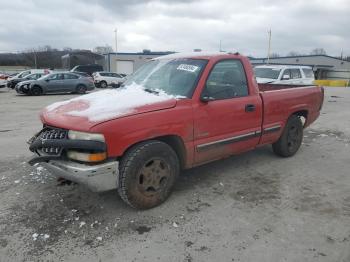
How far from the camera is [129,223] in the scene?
3746 mm

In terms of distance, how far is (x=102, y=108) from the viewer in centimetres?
384

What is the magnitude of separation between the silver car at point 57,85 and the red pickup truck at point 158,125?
17.5 metres

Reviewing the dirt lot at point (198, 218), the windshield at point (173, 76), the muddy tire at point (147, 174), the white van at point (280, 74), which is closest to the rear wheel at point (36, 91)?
the white van at point (280, 74)

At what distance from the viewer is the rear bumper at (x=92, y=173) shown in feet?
11.5

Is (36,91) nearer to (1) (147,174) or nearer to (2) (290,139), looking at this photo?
(2) (290,139)

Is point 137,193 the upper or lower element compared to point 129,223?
upper

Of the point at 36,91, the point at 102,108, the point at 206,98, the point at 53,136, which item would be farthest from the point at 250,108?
the point at 36,91

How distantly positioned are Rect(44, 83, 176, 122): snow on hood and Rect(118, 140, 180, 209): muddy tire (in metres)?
0.45

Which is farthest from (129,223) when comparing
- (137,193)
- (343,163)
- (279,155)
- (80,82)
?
(80,82)

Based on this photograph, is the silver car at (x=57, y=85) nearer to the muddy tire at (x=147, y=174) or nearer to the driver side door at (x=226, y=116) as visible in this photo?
the driver side door at (x=226, y=116)

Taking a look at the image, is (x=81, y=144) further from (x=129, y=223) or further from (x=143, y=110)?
(x=129, y=223)

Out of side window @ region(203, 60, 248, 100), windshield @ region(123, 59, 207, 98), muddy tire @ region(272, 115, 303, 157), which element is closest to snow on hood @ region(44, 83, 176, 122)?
windshield @ region(123, 59, 207, 98)

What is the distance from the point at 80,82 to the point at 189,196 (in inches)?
776

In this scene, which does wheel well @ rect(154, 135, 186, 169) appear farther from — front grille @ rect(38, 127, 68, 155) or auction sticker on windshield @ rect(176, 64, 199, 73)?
front grille @ rect(38, 127, 68, 155)
